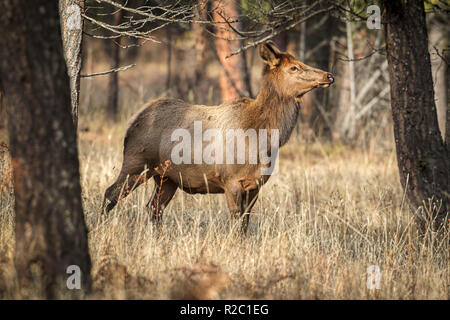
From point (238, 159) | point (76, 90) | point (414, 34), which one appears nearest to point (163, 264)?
point (238, 159)

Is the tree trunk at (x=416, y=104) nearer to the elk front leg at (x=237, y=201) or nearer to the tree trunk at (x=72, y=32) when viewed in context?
the elk front leg at (x=237, y=201)

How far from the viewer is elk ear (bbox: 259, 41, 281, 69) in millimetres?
7145

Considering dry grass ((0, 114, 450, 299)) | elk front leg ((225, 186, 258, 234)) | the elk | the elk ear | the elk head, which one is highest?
the elk ear

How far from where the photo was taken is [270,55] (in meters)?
7.24

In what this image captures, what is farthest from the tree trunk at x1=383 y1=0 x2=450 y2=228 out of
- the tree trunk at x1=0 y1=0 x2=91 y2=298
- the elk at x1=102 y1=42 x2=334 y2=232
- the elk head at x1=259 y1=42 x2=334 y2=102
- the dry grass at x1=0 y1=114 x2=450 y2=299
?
the tree trunk at x1=0 y1=0 x2=91 y2=298

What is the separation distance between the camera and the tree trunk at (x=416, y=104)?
6504 millimetres

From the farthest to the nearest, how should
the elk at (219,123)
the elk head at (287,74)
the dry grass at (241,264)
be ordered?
1. the elk head at (287,74)
2. the elk at (219,123)
3. the dry grass at (241,264)

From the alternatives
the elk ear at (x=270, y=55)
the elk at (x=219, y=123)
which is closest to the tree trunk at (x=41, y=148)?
the elk at (x=219, y=123)

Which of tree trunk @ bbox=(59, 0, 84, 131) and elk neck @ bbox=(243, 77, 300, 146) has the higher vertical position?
tree trunk @ bbox=(59, 0, 84, 131)

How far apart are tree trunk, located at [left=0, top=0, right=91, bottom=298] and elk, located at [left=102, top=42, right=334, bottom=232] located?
9.16 ft

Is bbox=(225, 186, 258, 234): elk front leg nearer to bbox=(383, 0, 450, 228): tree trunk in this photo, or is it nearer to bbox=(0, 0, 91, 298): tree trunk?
bbox=(383, 0, 450, 228): tree trunk

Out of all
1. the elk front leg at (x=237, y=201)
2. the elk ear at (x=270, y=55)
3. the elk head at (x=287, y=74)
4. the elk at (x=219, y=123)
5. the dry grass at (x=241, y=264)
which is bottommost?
the dry grass at (x=241, y=264)

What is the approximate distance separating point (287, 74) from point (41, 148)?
3858 mm

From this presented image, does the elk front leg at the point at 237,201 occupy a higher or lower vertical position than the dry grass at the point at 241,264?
higher
